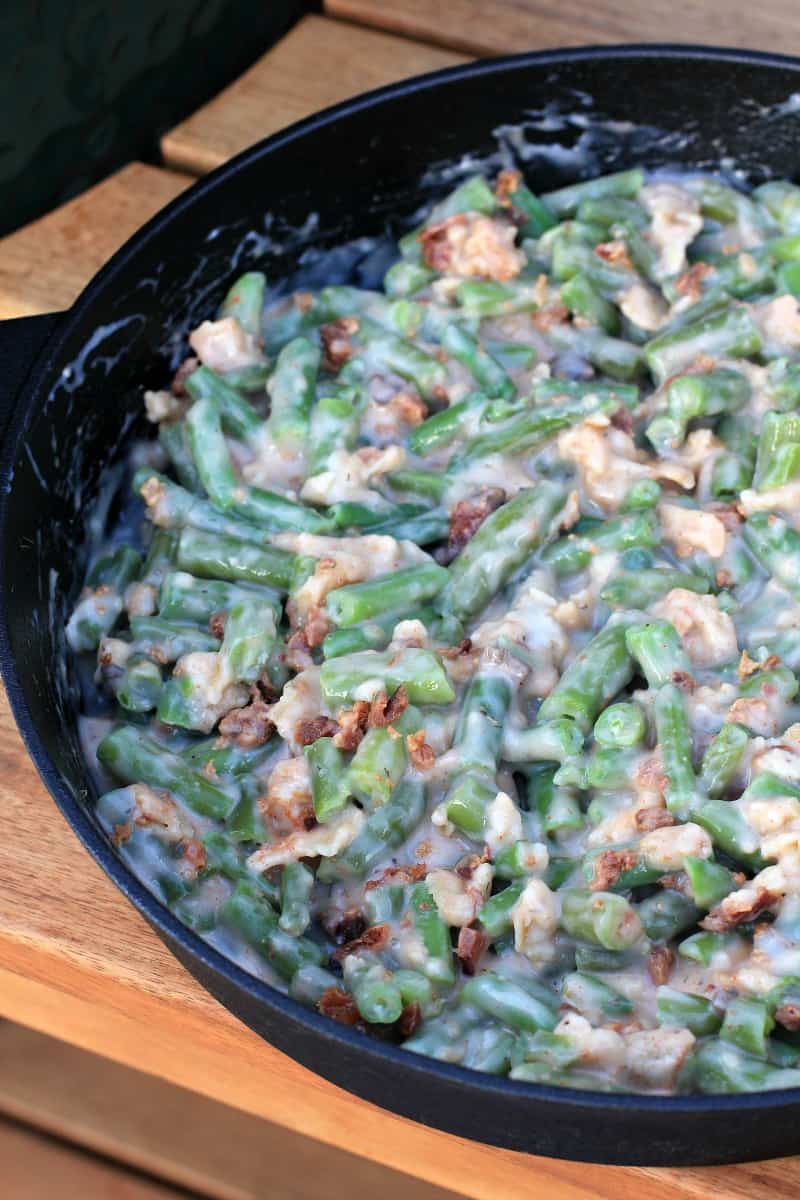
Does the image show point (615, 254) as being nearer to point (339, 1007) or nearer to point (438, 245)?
point (438, 245)

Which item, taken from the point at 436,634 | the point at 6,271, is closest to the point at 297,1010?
the point at 436,634

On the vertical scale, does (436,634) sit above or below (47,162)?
below

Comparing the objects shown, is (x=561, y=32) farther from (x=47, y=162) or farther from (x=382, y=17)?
(x=47, y=162)

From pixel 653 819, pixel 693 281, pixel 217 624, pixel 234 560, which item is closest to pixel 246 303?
pixel 234 560

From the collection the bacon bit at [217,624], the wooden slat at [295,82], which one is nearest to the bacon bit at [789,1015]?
the bacon bit at [217,624]

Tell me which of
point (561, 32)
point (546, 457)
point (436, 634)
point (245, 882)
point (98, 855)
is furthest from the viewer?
point (561, 32)

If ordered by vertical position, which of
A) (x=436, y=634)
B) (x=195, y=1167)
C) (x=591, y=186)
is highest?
(x=591, y=186)

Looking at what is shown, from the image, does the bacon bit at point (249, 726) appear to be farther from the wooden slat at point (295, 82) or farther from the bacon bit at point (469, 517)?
the wooden slat at point (295, 82)

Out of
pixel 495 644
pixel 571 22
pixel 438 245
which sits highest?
pixel 571 22
